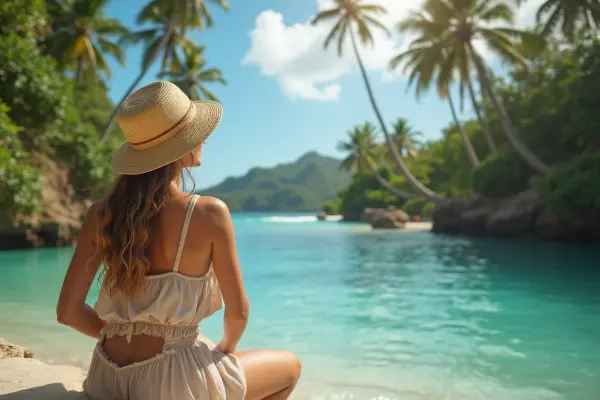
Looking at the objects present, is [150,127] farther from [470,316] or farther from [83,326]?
[470,316]

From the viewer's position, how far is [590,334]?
5.76 m

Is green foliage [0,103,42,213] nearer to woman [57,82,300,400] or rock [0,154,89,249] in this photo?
rock [0,154,89,249]

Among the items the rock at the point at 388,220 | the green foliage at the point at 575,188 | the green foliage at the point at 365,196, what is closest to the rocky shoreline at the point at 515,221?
the green foliage at the point at 575,188

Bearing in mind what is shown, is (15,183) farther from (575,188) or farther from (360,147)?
(360,147)

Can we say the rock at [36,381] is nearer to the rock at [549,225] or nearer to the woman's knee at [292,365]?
the woman's knee at [292,365]

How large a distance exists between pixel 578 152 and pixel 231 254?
2466 cm

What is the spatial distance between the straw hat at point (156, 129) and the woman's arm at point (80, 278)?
0.27 metres

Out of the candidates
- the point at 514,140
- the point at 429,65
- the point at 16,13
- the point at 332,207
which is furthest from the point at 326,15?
the point at 332,207

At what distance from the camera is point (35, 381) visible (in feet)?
7.68

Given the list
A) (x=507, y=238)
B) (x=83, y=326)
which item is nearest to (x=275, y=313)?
(x=83, y=326)

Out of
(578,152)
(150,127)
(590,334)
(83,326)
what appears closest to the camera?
(150,127)

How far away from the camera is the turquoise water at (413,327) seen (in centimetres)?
417

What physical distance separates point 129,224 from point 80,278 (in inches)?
14.8

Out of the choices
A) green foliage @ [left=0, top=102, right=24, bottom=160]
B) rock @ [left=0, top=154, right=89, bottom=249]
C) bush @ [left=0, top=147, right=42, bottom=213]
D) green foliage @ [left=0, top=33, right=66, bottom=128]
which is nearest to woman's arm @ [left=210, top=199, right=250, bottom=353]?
green foliage @ [left=0, top=102, right=24, bottom=160]
